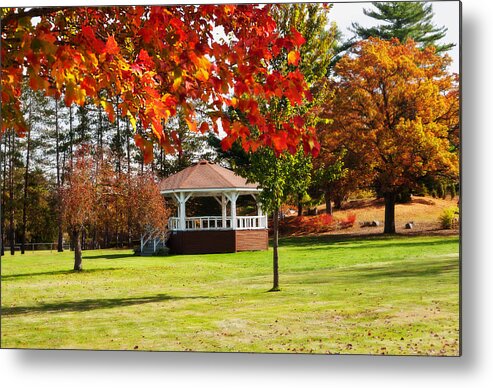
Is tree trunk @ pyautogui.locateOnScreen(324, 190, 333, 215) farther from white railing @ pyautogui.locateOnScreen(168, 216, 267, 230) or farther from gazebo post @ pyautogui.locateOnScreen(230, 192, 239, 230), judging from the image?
gazebo post @ pyautogui.locateOnScreen(230, 192, 239, 230)

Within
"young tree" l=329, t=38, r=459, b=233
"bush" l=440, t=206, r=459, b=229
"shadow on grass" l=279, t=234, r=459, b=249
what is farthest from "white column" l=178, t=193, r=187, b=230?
"bush" l=440, t=206, r=459, b=229

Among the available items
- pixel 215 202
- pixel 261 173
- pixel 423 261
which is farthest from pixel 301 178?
pixel 423 261

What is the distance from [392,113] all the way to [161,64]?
2.36 meters

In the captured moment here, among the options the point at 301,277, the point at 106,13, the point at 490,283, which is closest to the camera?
the point at 490,283

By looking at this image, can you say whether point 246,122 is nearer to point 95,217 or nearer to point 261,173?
point 261,173

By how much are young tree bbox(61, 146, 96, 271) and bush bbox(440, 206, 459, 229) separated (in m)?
2.97

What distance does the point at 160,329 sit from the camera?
5.41 meters

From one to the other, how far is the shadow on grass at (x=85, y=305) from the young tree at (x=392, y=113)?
1.84 m

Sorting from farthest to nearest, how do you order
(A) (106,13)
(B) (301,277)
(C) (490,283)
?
(B) (301,277)
(A) (106,13)
(C) (490,283)

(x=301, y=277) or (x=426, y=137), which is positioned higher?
(x=426, y=137)

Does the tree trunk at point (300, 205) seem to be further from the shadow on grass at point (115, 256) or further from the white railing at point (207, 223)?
the shadow on grass at point (115, 256)

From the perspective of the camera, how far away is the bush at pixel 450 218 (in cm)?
504

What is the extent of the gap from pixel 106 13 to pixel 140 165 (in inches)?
50.3

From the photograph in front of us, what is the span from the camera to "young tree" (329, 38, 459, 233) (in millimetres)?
5211
